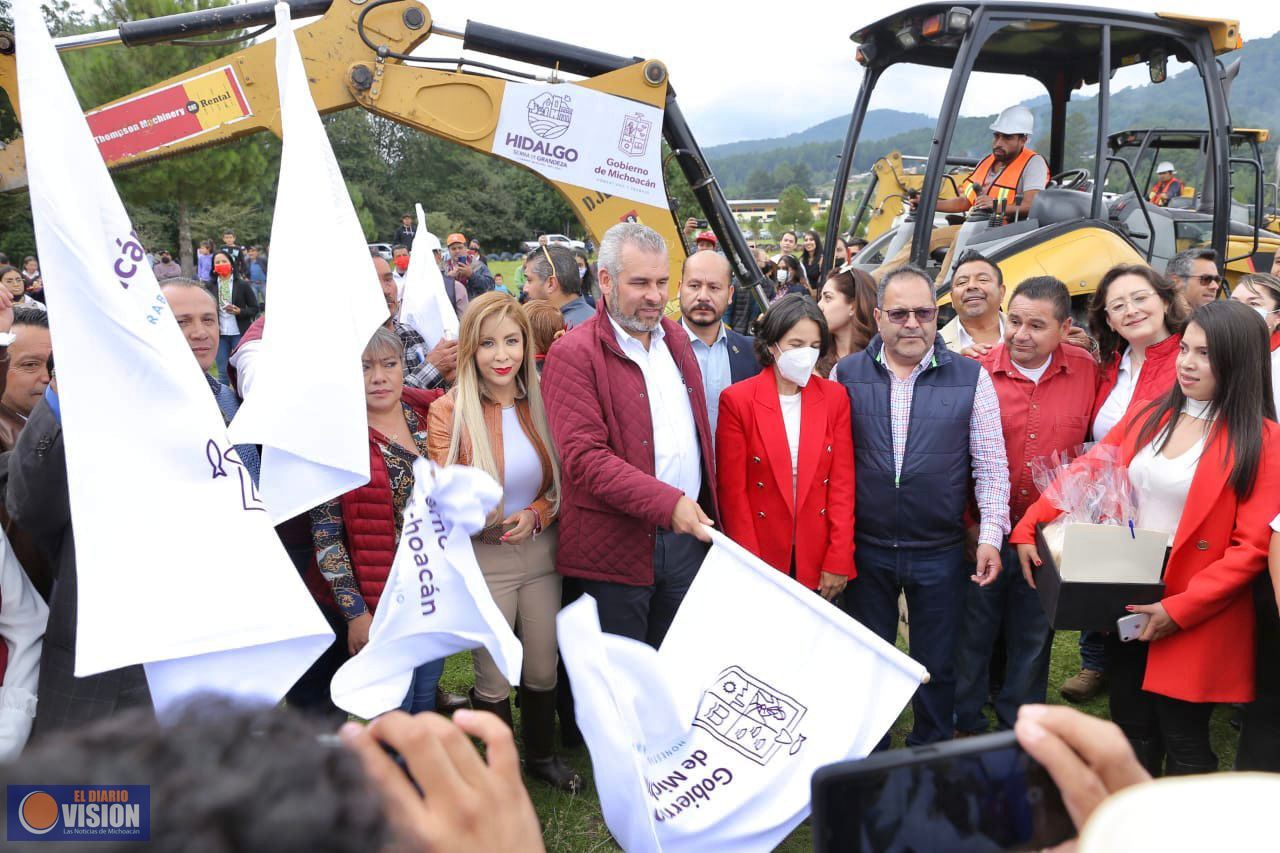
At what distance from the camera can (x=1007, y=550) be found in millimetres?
3531

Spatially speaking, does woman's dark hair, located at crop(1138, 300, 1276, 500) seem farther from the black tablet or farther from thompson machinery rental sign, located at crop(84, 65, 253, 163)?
thompson machinery rental sign, located at crop(84, 65, 253, 163)

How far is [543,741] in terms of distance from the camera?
3.62 metres

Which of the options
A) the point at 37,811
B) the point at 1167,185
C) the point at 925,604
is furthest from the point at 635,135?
the point at 1167,185

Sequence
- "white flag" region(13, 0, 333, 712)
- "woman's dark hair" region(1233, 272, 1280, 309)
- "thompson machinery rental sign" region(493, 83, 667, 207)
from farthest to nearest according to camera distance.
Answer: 1. "thompson machinery rental sign" region(493, 83, 667, 207)
2. "woman's dark hair" region(1233, 272, 1280, 309)
3. "white flag" region(13, 0, 333, 712)

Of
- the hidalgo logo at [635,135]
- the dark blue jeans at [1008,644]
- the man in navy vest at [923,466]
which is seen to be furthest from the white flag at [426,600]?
the hidalgo logo at [635,135]

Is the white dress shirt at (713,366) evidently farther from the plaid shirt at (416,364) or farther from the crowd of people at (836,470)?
the plaid shirt at (416,364)

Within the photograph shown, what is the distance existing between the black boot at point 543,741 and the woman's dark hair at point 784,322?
5.36ft

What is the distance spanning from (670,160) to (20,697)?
4.82 metres

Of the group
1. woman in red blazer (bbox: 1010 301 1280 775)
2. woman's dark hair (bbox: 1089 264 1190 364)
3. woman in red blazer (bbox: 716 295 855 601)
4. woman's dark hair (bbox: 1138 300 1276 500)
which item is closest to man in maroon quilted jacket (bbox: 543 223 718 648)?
woman in red blazer (bbox: 716 295 855 601)

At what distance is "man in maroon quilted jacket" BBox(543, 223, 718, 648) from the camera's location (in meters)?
3.16

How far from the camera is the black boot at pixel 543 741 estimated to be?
11.7 ft

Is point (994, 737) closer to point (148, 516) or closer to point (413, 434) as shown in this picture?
point (148, 516)

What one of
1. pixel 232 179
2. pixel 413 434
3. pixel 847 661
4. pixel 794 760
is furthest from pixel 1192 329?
pixel 232 179

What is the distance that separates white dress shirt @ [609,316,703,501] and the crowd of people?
0.4 inches
